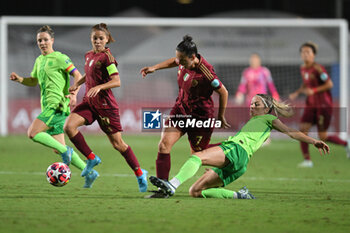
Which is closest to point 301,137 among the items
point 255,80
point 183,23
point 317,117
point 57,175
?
point 57,175

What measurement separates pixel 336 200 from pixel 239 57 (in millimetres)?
13826

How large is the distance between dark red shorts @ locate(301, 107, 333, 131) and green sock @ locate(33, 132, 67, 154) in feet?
17.1

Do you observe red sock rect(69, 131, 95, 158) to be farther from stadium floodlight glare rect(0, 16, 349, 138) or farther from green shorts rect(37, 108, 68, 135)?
stadium floodlight glare rect(0, 16, 349, 138)

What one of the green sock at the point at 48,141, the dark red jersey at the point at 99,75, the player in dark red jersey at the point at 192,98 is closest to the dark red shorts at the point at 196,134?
the player in dark red jersey at the point at 192,98

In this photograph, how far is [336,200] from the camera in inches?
239

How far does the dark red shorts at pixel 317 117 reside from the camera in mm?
10727

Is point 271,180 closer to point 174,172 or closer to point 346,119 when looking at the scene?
point 174,172

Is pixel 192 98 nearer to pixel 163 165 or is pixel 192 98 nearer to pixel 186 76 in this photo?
pixel 186 76

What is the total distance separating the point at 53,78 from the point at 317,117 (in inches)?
213

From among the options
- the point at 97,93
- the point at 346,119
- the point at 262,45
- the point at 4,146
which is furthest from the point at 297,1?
the point at 97,93

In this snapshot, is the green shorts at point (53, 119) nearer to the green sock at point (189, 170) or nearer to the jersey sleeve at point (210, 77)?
the jersey sleeve at point (210, 77)

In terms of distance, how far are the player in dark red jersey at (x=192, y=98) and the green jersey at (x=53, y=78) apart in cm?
147

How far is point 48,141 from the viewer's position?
7113mm

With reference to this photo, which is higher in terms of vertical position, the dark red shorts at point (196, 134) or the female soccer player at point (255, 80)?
the female soccer player at point (255, 80)
